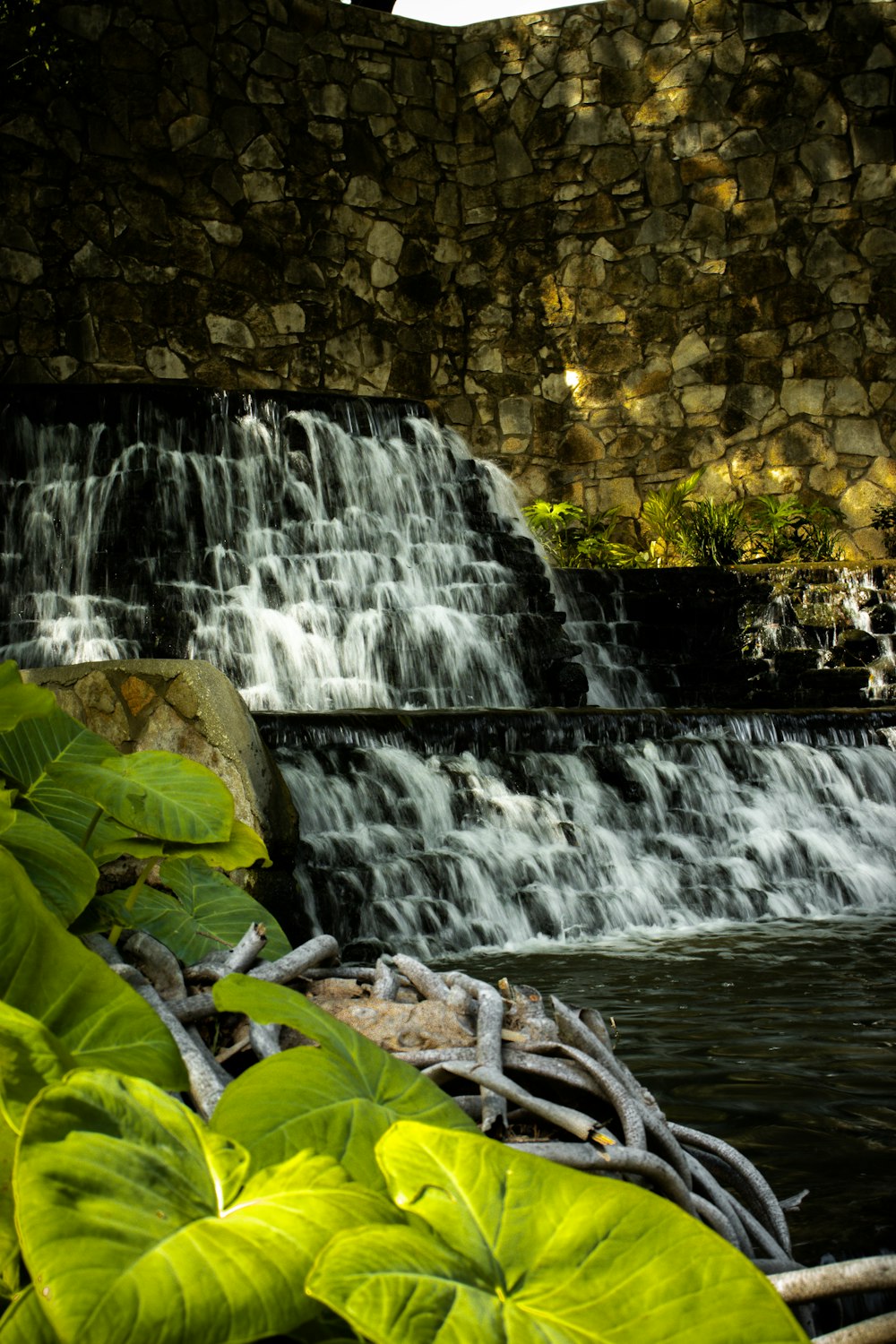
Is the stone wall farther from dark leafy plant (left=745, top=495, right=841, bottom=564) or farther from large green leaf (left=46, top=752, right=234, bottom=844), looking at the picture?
large green leaf (left=46, top=752, right=234, bottom=844)

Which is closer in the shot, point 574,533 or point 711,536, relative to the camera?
point 711,536

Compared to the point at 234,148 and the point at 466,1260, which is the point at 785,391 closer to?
the point at 234,148

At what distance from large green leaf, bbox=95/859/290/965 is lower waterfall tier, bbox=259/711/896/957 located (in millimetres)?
2347

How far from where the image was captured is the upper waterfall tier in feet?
23.7

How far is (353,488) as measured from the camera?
888 cm

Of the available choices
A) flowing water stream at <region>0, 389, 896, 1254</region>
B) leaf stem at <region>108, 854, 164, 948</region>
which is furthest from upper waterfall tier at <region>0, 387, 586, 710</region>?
leaf stem at <region>108, 854, 164, 948</region>

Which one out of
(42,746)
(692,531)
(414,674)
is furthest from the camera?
(692,531)

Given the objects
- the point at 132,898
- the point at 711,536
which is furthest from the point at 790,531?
the point at 132,898

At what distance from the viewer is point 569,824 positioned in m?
5.07

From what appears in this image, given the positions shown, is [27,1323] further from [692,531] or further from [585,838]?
[692,531]

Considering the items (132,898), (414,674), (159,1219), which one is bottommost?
(159,1219)

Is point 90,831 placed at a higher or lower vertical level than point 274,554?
lower

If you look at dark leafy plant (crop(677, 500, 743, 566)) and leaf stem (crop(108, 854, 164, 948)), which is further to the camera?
dark leafy plant (crop(677, 500, 743, 566))

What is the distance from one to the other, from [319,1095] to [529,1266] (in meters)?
0.29
